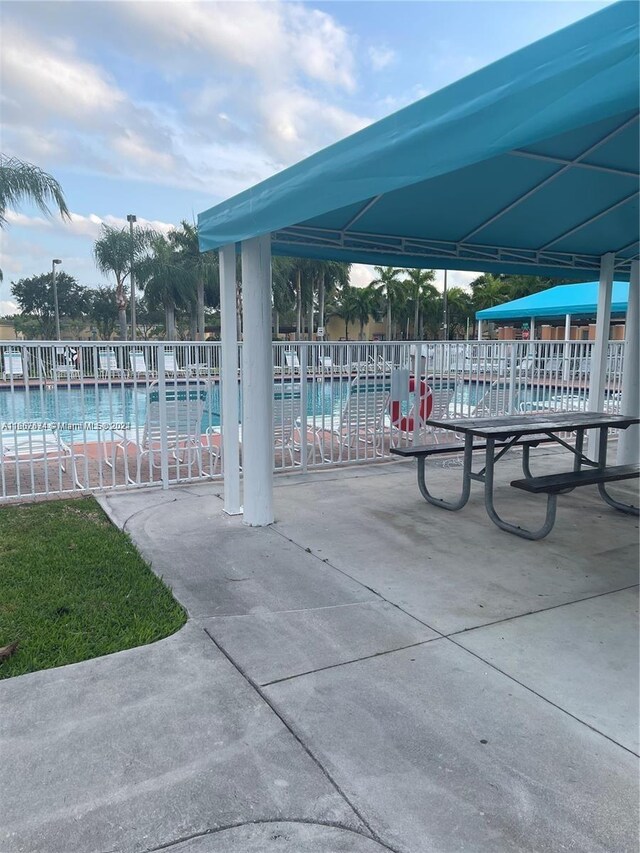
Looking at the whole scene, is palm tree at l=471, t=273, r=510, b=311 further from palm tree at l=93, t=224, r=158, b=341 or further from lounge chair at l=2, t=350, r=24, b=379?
lounge chair at l=2, t=350, r=24, b=379

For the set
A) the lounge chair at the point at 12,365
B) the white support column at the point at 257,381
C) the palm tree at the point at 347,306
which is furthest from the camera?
the palm tree at the point at 347,306

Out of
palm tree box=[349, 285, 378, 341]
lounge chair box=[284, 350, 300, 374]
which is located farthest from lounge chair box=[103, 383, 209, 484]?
palm tree box=[349, 285, 378, 341]

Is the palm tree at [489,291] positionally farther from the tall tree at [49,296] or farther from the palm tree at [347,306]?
the tall tree at [49,296]

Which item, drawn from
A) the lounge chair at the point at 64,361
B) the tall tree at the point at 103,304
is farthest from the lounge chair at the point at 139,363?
the tall tree at the point at 103,304

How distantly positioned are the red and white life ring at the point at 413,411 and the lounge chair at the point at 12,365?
461 centimetres

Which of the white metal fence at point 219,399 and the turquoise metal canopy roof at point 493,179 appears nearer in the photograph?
the turquoise metal canopy roof at point 493,179

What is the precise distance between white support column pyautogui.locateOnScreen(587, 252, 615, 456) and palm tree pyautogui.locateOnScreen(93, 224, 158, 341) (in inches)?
1249

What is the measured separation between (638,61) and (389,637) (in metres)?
2.69

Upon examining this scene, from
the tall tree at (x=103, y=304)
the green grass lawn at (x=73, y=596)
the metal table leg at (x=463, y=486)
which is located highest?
the tall tree at (x=103, y=304)

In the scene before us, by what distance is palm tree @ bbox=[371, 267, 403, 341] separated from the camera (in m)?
47.7

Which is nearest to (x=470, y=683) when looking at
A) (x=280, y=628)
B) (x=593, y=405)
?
(x=280, y=628)

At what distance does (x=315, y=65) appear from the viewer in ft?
18.7

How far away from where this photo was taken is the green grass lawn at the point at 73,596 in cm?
294

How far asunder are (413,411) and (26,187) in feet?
57.6
